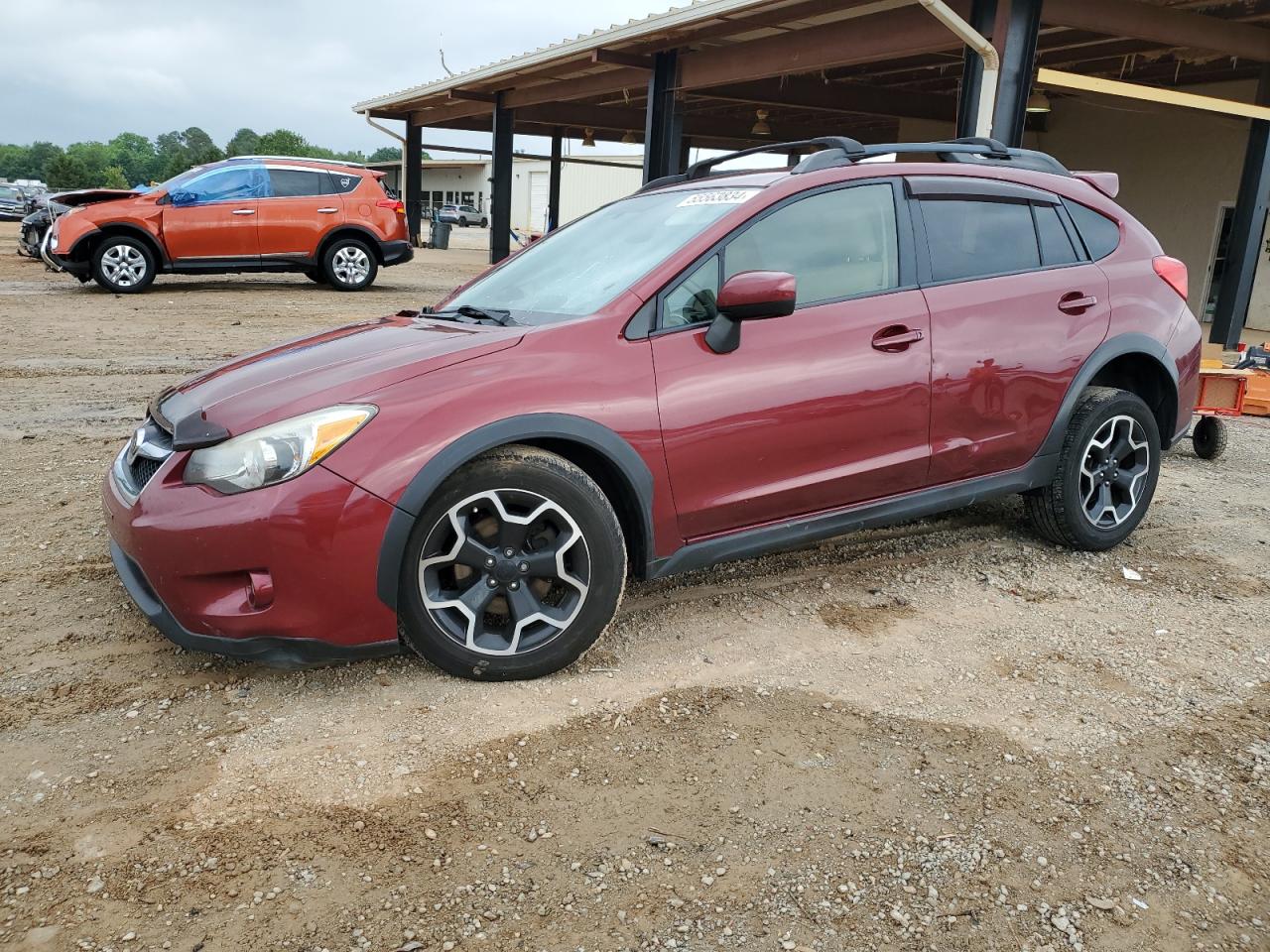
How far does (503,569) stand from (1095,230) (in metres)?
3.19

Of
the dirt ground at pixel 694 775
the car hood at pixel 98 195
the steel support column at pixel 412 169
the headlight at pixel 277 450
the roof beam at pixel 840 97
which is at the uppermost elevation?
the roof beam at pixel 840 97

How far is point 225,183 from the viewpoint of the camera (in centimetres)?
1352

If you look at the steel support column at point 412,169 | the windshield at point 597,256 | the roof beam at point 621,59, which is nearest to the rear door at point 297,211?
the roof beam at point 621,59

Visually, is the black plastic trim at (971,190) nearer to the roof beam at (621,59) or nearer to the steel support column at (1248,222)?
the steel support column at (1248,222)

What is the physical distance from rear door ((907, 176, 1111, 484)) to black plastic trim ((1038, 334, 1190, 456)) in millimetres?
39

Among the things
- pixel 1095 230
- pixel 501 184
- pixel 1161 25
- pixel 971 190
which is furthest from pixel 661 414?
pixel 501 184

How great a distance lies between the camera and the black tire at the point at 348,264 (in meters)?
14.5

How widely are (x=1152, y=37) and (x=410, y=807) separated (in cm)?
1134

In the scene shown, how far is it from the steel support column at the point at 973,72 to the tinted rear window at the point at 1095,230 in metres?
5.60

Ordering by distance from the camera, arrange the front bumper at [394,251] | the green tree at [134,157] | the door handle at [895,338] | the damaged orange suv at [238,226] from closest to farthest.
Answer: the door handle at [895,338], the damaged orange suv at [238,226], the front bumper at [394,251], the green tree at [134,157]

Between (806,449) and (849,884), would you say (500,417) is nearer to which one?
(806,449)

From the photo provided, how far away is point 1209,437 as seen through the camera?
6.57 m

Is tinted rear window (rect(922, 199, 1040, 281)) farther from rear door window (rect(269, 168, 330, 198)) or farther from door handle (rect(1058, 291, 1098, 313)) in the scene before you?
rear door window (rect(269, 168, 330, 198))

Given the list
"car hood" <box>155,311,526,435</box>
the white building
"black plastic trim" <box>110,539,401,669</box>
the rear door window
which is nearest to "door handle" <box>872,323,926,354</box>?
"car hood" <box>155,311,526,435</box>
